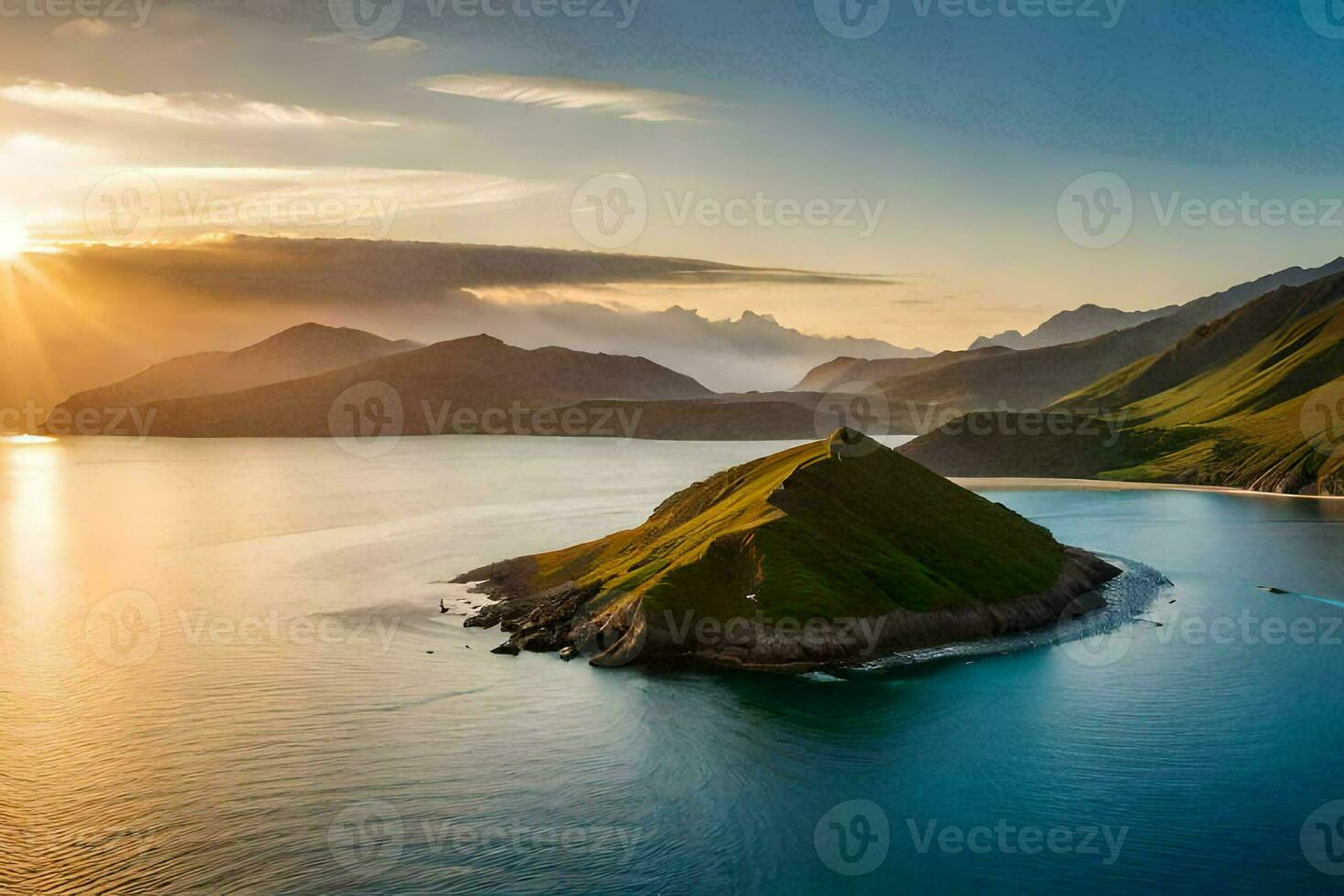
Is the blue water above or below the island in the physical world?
below

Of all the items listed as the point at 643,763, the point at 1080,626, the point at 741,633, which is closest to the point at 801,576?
the point at 741,633

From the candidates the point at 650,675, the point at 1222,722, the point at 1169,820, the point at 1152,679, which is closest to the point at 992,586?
the point at 1152,679

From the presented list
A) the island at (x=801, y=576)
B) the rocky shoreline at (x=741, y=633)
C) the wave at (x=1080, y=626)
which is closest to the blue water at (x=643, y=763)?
the wave at (x=1080, y=626)

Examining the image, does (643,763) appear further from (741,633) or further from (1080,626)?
(1080,626)

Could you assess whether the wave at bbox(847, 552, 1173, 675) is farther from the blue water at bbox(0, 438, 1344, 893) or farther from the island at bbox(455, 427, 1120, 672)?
the blue water at bbox(0, 438, 1344, 893)

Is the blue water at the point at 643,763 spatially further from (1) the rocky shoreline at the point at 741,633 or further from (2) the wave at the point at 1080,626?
(1) the rocky shoreline at the point at 741,633

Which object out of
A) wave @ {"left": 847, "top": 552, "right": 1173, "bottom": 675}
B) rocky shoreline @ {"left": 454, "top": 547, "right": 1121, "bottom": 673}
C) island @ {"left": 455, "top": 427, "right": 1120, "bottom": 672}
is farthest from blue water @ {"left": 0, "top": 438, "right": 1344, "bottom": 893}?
island @ {"left": 455, "top": 427, "right": 1120, "bottom": 672}

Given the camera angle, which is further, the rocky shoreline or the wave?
the wave

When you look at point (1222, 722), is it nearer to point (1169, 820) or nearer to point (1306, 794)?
point (1306, 794)
